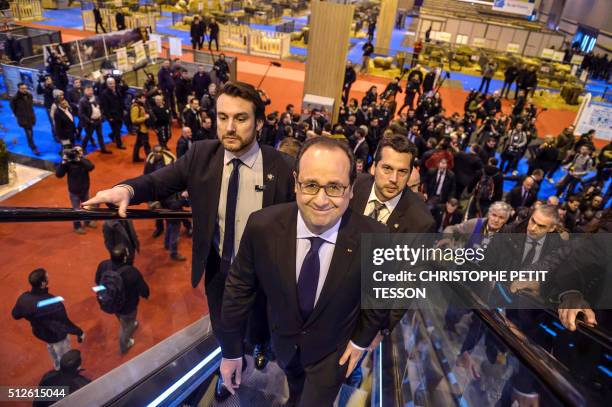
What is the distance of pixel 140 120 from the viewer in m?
9.09

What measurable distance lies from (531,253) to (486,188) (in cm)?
501

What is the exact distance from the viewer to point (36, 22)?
77.4 feet

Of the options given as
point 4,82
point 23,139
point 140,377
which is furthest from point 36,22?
point 140,377

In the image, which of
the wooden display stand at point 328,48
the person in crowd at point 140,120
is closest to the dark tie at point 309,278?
the person in crowd at point 140,120

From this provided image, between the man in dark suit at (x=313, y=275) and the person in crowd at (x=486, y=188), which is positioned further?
the person in crowd at (x=486, y=188)

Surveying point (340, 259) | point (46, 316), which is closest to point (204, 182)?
point (340, 259)

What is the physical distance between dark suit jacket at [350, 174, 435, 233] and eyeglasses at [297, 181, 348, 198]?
1.02m

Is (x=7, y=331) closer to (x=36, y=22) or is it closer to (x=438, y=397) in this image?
(x=438, y=397)

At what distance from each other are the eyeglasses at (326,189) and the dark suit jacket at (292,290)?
0.20 m

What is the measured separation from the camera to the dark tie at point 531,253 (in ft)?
11.0

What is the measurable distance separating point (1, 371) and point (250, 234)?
2.00 metres

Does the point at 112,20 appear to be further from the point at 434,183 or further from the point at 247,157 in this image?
the point at 247,157

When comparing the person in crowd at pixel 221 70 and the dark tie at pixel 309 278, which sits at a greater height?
the dark tie at pixel 309 278

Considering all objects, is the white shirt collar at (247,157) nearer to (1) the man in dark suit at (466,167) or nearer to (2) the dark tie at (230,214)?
(2) the dark tie at (230,214)
